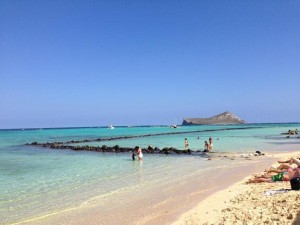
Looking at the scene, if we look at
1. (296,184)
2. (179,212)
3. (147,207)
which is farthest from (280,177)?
(147,207)

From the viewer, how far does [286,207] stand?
9625mm

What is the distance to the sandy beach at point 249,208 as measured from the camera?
896 cm

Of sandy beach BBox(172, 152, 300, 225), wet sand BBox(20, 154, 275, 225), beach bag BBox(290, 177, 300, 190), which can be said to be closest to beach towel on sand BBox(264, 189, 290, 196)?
sandy beach BBox(172, 152, 300, 225)

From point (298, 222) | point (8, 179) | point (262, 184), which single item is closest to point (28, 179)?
point (8, 179)

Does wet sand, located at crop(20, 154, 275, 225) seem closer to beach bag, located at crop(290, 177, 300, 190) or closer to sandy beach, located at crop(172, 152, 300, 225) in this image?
sandy beach, located at crop(172, 152, 300, 225)

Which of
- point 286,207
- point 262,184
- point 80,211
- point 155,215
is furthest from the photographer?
point 262,184

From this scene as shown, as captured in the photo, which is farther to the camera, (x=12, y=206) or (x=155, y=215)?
(x=12, y=206)

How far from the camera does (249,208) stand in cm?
1012

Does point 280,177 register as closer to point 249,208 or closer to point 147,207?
point 249,208

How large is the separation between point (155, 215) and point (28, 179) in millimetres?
11344

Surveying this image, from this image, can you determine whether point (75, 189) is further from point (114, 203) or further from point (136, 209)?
point (136, 209)

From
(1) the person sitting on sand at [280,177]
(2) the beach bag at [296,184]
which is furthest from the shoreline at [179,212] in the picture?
(2) the beach bag at [296,184]

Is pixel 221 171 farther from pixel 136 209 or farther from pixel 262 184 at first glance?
pixel 136 209

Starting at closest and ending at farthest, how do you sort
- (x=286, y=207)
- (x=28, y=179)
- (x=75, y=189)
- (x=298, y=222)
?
(x=298, y=222) < (x=286, y=207) < (x=75, y=189) < (x=28, y=179)
